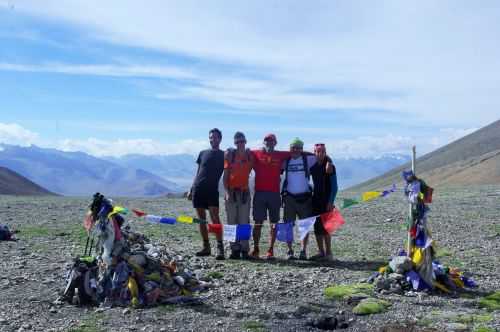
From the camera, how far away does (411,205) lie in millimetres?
10445

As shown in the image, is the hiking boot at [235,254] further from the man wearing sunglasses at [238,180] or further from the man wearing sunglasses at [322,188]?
the man wearing sunglasses at [322,188]

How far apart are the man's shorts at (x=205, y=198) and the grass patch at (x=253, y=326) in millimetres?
4730

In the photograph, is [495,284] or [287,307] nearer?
[287,307]

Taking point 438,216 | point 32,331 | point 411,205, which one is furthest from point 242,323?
point 438,216

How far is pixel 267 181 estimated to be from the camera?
41.7 feet

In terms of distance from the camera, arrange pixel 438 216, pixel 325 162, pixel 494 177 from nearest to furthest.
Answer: pixel 325 162
pixel 438 216
pixel 494 177

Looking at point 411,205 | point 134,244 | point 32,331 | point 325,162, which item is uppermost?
point 325,162

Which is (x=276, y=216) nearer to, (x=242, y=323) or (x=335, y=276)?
(x=335, y=276)

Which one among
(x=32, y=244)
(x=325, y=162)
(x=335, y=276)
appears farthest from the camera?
(x=32, y=244)

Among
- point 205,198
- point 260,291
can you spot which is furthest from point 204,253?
point 260,291

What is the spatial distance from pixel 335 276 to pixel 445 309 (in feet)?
9.33

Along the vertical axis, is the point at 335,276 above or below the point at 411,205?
below

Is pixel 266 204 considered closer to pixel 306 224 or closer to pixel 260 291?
pixel 306 224

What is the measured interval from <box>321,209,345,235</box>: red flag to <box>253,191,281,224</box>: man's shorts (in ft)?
3.68
